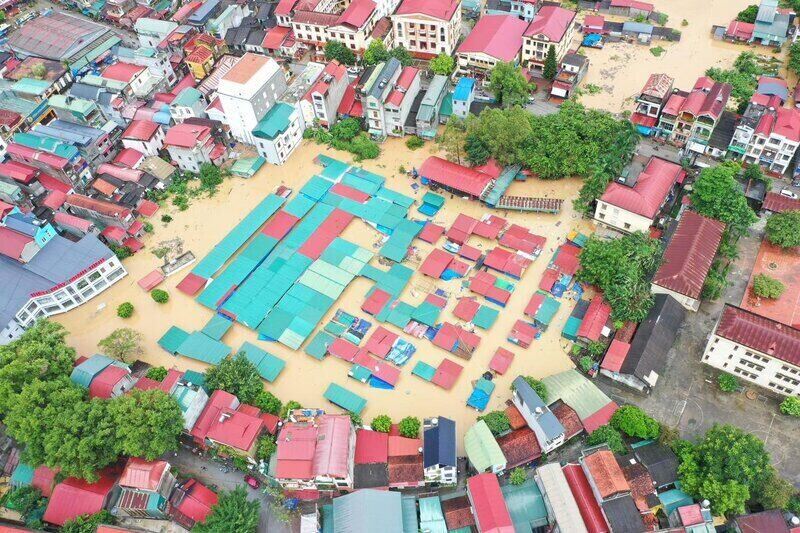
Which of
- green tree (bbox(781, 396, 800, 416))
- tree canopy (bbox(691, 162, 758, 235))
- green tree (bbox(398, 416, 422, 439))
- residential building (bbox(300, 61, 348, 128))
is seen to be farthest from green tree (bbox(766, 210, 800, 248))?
residential building (bbox(300, 61, 348, 128))

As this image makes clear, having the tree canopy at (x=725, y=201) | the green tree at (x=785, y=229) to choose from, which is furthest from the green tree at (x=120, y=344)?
the green tree at (x=785, y=229)

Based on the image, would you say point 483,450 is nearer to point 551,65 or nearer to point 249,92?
point 249,92

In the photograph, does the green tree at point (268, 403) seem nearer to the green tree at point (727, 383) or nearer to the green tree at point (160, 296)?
the green tree at point (160, 296)

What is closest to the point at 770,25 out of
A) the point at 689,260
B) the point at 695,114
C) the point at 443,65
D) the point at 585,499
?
the point at 695,114

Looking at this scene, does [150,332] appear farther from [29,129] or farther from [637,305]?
[637,305]

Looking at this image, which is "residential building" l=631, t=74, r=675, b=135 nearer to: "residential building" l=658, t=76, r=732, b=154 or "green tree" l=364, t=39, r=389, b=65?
"residential building" l=658, t=76, r=732, b=154

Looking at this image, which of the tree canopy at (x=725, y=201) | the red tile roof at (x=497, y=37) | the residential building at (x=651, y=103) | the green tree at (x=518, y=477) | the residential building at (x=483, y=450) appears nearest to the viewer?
the green tree at (x=518, y=477)
